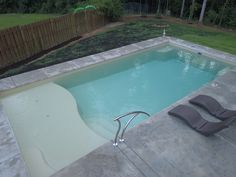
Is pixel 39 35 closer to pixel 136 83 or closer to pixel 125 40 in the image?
pixel 125 40

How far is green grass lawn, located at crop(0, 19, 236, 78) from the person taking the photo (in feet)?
25.8

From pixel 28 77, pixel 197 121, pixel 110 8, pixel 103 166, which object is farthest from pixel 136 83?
pixel 110 8

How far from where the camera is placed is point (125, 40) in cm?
969

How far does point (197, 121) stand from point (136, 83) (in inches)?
126

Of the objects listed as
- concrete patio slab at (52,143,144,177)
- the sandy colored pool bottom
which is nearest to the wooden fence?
the sandy colored pool bottom

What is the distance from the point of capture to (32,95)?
19.0 ft

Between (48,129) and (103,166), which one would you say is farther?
(48,129)

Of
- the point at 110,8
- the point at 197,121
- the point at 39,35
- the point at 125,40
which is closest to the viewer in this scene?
the point at 197,121

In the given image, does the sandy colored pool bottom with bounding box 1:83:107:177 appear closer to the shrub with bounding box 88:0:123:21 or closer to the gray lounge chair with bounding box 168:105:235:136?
the gray lounge chair with bounding box 168:105:235:136

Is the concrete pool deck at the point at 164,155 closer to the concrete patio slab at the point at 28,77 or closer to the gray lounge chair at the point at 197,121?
the gray lounge chair at the point at 197,121

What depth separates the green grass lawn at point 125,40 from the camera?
7.86 meters

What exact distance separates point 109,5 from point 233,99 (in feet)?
31.8

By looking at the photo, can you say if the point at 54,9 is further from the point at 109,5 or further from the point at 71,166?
the point at 71,166

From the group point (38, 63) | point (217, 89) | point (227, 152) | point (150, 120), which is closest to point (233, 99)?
point (217, 89)
